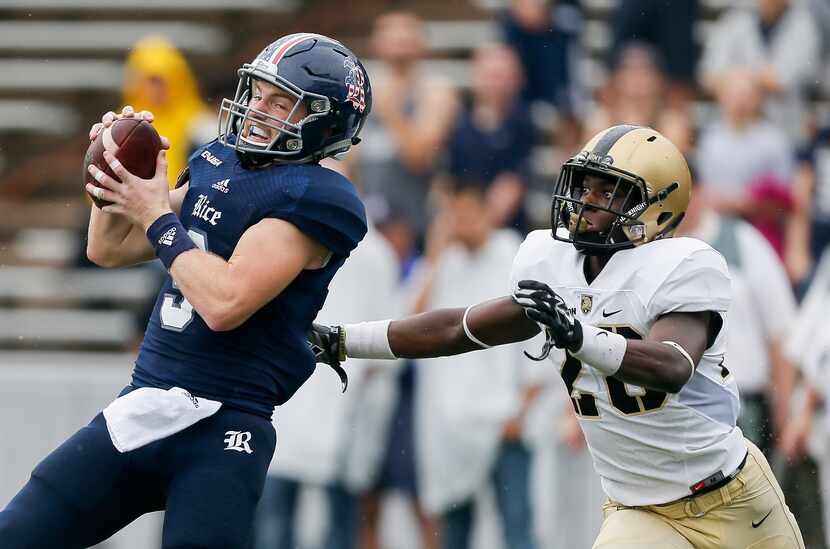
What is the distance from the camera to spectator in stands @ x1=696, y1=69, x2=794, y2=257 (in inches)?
279

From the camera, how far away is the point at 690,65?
7715mm

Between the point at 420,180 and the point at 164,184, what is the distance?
3471 millimetres

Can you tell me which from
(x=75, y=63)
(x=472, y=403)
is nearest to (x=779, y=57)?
(x=472, y=403)

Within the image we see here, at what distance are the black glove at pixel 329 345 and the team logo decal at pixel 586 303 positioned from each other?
2.43 ft

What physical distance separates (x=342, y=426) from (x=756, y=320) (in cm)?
203

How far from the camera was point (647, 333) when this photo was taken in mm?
3916

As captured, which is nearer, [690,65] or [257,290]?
[257,290]

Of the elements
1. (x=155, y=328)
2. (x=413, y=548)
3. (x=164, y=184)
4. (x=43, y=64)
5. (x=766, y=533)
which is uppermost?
(x=164, y=184)

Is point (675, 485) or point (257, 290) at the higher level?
point (257, 290)

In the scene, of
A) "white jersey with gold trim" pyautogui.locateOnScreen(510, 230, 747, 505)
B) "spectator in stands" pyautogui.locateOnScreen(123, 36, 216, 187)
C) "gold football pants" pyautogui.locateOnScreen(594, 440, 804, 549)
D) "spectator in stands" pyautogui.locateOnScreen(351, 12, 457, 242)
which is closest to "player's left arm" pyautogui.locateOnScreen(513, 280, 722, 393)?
"white jersey with gold trim" pyautogui.locateOnScreen(510, 230, 747, 505)

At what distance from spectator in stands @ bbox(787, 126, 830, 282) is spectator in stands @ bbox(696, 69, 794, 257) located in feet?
0.19

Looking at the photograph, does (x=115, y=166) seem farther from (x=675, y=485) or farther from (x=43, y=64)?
(x=43, y=64)

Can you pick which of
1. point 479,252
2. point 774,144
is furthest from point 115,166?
point 774,144

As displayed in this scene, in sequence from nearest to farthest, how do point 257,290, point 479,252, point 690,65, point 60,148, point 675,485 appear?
point 257,290, point 675,485, point 479,252, point 690,65, point 60,148
